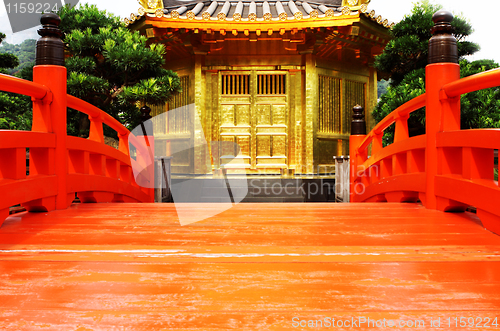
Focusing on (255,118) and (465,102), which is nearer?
(465,102)

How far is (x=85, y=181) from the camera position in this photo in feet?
10.3

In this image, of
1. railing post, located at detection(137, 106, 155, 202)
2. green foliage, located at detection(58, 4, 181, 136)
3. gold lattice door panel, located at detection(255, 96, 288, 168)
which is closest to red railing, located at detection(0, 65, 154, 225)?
railing post, located at detection(137, 106, 155, 202)

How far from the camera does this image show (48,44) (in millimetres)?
2803

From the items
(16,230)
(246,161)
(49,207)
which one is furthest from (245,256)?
(246,161)

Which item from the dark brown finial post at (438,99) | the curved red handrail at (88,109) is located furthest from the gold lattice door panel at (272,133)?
the dark brown finial post at (438,99)

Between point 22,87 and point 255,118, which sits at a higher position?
point 255,118

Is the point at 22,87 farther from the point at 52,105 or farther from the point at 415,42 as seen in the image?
the point at 415,42

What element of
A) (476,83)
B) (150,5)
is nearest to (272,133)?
(150,5)

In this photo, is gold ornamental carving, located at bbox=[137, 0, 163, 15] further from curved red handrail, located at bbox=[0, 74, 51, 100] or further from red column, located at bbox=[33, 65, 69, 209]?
curved red handrail, located at bbox=[0, 74, 51, 100]

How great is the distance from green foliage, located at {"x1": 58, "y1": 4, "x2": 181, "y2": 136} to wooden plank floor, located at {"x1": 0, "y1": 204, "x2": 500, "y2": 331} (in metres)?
3.66

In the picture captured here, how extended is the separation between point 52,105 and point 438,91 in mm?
2954

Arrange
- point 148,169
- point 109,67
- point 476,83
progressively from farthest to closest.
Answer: point 109,67, point 148,169, point 476,83

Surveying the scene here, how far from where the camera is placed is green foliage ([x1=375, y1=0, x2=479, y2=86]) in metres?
5.80

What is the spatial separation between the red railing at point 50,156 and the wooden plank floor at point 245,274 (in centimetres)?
26
